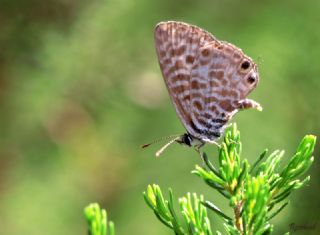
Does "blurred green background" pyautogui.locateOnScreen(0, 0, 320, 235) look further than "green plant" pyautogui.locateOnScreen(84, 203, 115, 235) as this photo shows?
Yes

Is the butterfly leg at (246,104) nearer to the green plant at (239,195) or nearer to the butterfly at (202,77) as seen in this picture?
the butterfly at (202,77)

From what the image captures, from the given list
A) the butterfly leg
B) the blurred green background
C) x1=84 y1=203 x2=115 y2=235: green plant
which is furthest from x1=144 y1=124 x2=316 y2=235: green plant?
the blurred green background

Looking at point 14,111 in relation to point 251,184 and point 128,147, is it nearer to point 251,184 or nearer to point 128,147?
point 128,147

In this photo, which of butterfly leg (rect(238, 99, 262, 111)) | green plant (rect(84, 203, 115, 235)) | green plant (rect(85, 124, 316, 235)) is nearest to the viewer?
green plant (rect(84, 203, 115, 235))

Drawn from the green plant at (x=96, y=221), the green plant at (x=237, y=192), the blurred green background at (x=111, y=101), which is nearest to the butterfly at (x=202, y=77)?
the blurred green background at (x=111, y=101)

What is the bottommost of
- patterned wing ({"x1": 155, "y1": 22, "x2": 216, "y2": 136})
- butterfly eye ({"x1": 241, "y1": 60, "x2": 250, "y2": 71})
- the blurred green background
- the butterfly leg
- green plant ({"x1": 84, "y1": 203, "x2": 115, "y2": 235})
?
green plant ({"x1": 84, "y1": 203, "x2": 115, "y2": 235})

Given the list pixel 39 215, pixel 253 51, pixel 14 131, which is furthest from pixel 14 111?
pixel 253 51

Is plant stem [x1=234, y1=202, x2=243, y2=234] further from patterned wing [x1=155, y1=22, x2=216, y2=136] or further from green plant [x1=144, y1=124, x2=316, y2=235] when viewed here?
patterned wing [x1=155, y1=22, x2=216, y2=136]

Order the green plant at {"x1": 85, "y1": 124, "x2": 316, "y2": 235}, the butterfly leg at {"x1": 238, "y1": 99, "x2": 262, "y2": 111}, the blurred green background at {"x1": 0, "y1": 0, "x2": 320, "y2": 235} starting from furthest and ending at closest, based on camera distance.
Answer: the blurred green background at {"x1": 0, "y1": 0, "x2": 320, "y2": 235} < the butterfly leg at {"x1": 238, "y1": 99, "x2": 262, "y2": 111} < the green plant at {"x1": 85, "y1": 124, "x2": 316, "y2": 235}
